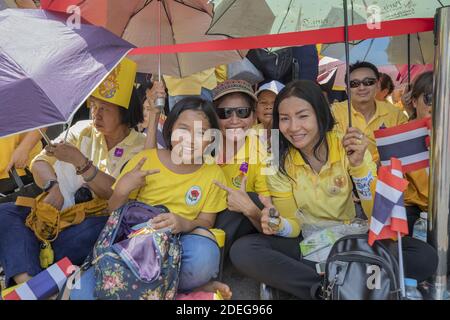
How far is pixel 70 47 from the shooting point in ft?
6.72

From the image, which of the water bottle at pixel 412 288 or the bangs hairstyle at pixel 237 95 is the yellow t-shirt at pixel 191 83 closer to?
the bangs hairstyle at pixel 237 95

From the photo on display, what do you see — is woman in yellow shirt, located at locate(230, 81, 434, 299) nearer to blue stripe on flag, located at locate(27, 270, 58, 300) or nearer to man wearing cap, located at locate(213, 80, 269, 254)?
man wearing cap, located at locate(213, 80, 269, 254)

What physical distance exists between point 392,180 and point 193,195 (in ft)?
3.71

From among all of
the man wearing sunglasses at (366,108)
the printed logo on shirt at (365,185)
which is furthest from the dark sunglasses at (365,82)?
the printed logo on shirt at (365,185)

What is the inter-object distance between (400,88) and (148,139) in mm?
3658

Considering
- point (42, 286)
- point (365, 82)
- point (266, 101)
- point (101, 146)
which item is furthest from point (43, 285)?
point (365, 82)

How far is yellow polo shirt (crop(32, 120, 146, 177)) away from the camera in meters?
3.09

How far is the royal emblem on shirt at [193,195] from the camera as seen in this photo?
2580mm

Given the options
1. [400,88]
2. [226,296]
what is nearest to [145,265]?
[226,296]

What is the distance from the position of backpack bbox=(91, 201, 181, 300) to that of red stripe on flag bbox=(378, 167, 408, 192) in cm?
112

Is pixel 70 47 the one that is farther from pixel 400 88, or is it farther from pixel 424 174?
pixel 400 88

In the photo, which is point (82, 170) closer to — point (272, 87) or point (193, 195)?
point (193, 195)

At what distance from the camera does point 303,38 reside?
10.0ft

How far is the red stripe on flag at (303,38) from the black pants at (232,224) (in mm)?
1203
